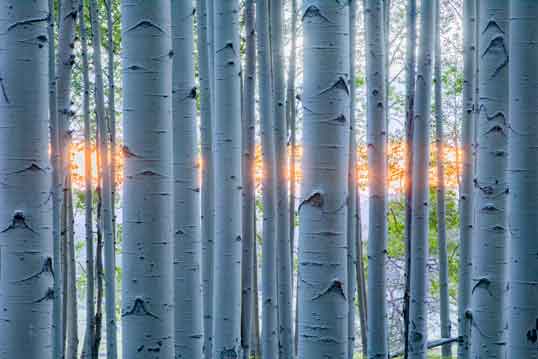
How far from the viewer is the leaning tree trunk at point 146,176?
6.82 ft

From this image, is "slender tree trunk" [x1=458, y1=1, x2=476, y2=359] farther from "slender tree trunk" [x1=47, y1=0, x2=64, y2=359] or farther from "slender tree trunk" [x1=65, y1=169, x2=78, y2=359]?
"slender tree trunk" [x1=65, y1=169, x2=78, y2=359]

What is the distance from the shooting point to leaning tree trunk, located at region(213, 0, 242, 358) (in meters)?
3.54

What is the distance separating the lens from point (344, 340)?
1998 mm

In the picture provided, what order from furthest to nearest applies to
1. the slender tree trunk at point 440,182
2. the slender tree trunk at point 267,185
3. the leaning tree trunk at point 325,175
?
the slender tree trunk at point 440,182, the slender tree trunk at point 267,185, the leaning tree trunk at point 325,175

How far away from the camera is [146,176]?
209 centimetres

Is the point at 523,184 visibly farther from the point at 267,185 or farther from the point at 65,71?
the point at 65,71

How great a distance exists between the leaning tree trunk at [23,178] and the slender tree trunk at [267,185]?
2.38 meters

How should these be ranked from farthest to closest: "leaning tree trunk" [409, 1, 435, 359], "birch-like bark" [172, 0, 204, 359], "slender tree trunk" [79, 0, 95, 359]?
"slender tree trunk" [79, 0, 95, 359]
"leaning tree trunk" [409, 1, 435, 359]
"birch-like bark" [172, 0, 204, 359]

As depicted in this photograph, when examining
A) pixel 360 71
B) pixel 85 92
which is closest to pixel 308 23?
pixel 85 92

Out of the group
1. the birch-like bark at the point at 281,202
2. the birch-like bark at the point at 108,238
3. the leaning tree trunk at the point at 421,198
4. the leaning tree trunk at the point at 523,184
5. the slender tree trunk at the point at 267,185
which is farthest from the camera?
the birch-like bark at the point at 108,238

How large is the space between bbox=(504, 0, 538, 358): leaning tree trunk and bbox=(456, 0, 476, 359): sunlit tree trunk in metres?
2.17

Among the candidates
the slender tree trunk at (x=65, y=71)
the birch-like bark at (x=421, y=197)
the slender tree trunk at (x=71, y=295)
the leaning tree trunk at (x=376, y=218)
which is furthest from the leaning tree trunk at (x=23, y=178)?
the slender tree trunk at (x=71, y=295)

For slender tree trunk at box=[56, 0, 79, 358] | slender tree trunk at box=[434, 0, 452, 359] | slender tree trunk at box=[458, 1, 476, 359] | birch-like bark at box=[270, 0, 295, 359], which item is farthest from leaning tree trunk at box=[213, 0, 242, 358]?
slender tree trunk at box=[434, 0, 452, 359]

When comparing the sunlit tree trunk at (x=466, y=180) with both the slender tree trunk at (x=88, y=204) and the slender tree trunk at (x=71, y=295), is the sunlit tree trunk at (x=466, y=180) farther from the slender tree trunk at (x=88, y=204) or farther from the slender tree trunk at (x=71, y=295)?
the slender tree trunk at (x=71, y=295)
